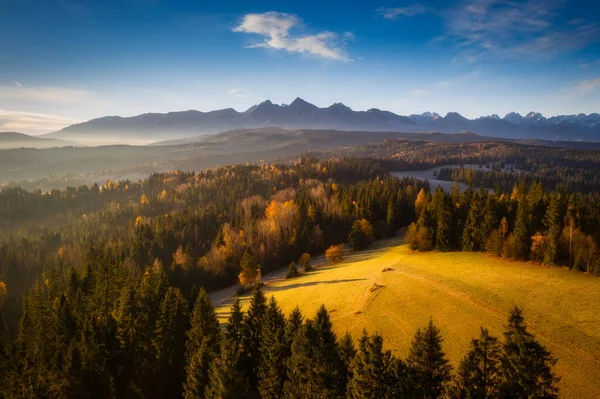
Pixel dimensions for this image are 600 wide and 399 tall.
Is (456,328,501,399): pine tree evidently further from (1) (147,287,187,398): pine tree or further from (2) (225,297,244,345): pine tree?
(1) (147,287,187,398): pine tree

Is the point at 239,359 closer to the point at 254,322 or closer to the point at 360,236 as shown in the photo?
the point at 254,322

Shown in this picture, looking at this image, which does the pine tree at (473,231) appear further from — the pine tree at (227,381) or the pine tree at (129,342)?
the pine tree at (129,342)

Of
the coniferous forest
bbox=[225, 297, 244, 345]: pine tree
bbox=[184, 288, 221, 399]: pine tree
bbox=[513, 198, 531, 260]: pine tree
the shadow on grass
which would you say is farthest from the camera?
the shadow on grass

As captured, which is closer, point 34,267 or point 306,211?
point 34,267

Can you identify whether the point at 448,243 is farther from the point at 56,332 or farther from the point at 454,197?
the point at 56,332

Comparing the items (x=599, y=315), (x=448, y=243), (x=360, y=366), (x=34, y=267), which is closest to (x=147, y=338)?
(x=360, y=366)

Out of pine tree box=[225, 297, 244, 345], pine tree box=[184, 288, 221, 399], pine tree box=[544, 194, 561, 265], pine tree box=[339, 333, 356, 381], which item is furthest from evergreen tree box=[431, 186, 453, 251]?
pine tree box=[184, 288, 221, 399]

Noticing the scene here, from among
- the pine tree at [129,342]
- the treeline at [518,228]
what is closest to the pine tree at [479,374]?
the pine tree at [129,342]
